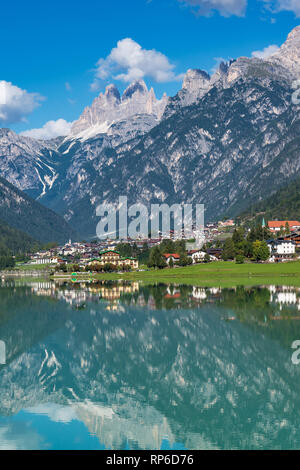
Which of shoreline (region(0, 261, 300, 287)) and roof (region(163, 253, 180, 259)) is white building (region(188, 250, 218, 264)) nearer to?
roof (region(163, 253, 180, 259))

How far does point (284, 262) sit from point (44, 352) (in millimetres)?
106417

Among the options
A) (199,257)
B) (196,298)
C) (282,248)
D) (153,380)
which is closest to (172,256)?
(199,257)

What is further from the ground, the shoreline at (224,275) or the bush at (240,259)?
the bush at (240,259)

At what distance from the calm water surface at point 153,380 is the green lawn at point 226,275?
→ 42938mm

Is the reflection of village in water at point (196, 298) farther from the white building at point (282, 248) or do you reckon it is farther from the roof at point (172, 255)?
the roof at point (172, 255)

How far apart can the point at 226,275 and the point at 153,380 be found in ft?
312

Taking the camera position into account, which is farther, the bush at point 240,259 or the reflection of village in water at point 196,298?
the bush at point 240,259

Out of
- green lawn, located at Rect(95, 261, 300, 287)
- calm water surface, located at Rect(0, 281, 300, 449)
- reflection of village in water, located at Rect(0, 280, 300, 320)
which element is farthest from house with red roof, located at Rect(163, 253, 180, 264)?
calm water surface, located at Rect(0, 281, 300, 449)

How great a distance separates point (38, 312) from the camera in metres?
80.9

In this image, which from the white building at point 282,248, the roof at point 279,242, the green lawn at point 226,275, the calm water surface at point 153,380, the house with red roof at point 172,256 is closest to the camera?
the calm water surface at point 153,380

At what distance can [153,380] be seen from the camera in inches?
1535

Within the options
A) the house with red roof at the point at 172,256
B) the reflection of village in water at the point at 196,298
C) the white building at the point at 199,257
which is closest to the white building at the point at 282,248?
the white building at the point at 199,257

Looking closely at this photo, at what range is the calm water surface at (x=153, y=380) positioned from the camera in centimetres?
2844
